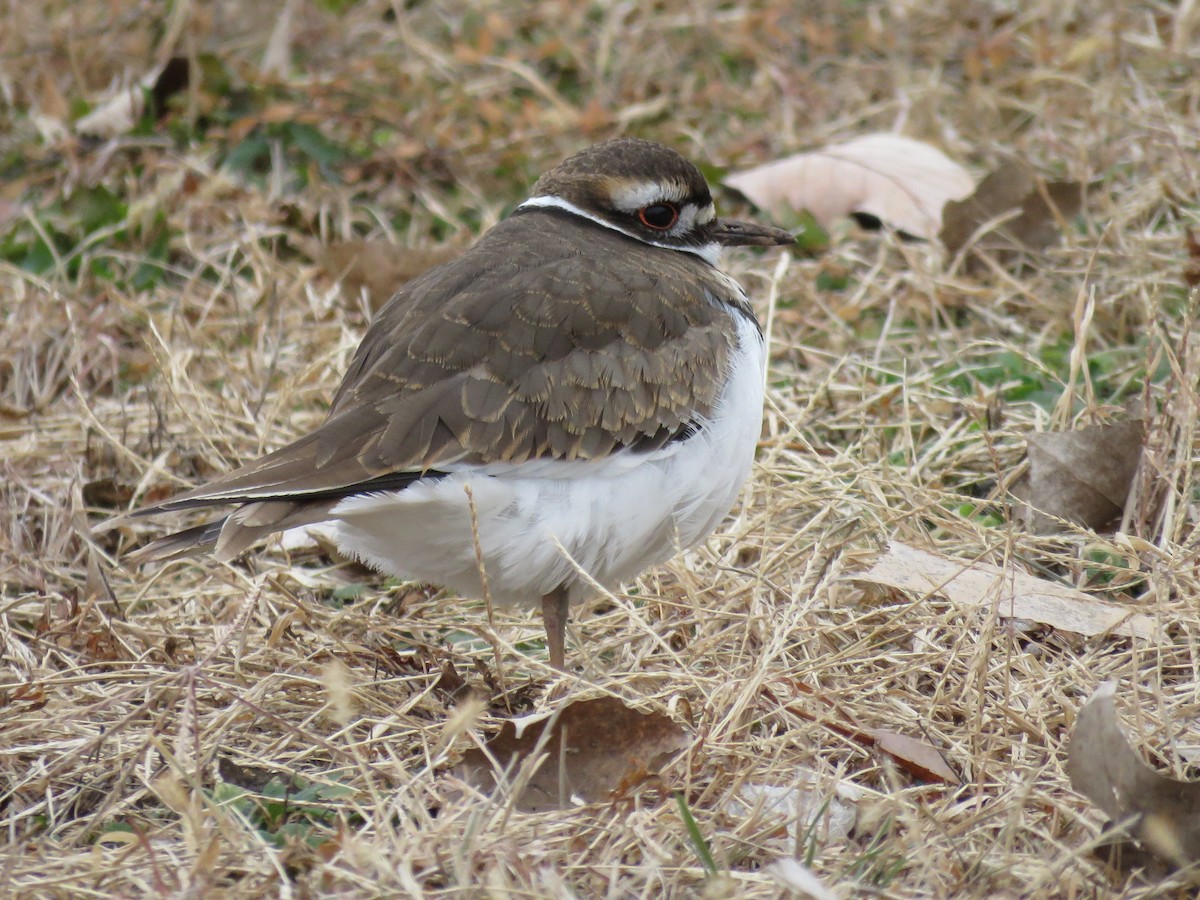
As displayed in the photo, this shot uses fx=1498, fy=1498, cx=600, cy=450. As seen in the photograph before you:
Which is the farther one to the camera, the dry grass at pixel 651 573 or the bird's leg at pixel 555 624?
the bird's leg at pixel 555 624

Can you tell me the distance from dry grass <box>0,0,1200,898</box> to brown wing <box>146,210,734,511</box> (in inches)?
16.8

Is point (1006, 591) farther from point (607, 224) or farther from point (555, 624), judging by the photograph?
point (607, 224)

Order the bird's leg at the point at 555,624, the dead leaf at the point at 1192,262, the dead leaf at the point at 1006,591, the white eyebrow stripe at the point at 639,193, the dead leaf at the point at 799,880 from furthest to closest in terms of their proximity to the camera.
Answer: the dead leaf at the point at 1192,262, the white eyebrow stripe at the point at 639,193, the bird's leg at the point at 555,624, the dead leaf at the point at 1006,591, the dead leaf at the point at 799,880

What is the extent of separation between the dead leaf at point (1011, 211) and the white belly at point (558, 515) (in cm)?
205

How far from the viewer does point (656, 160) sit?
13.8 feet

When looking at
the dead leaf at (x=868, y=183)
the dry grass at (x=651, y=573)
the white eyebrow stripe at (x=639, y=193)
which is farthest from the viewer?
the dead leaf at (x=868, y=183)

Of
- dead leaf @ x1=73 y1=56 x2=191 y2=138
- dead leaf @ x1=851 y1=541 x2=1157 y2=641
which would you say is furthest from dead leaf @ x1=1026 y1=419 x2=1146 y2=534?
dead leaf @ x1=73 y1=56 x2=191 y2=138

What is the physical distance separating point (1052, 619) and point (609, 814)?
51.4 inches

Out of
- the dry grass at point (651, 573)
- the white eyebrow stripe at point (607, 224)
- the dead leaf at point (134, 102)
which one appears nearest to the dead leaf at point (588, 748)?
the dry grass at point (651, 573)

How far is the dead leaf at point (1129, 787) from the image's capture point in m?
2.67

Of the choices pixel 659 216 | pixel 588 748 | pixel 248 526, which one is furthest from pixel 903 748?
pixel 659 216

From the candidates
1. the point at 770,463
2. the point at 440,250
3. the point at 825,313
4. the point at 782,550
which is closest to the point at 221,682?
the point at 782,550

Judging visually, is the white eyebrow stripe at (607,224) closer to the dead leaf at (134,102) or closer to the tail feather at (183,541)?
the tail feather at (183,541)

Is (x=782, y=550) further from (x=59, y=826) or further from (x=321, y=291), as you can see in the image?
(x=321, y=291)
